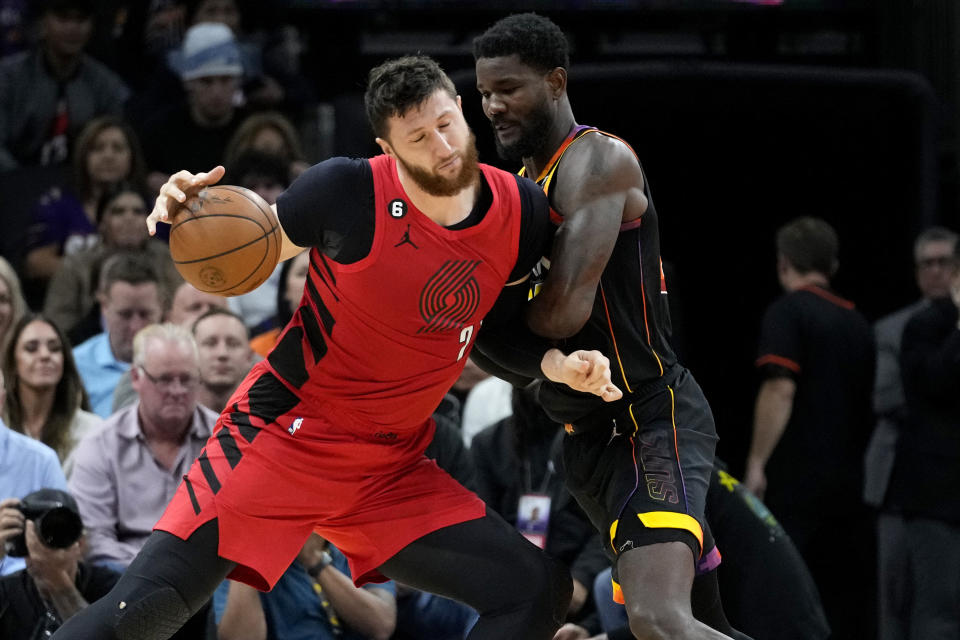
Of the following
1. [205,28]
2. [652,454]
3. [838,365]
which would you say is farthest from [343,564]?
[205,28]

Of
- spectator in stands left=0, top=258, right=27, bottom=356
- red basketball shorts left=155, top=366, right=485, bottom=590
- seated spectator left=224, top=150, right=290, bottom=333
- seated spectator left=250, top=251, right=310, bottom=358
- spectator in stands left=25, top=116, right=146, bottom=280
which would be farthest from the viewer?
spectator in stands left=25, top=116, right=146, bottom=280

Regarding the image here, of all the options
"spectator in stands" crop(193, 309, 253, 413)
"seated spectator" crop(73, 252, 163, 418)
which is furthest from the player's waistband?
"seated spectator" crop(73, 252, 163, 418)

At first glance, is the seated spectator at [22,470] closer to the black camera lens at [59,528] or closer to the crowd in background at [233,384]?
the crowd in background at [233,384]

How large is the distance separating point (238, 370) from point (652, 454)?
10.7ft

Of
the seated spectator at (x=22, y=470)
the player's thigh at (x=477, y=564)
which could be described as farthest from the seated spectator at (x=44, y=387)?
the player's thigh at (x=477, y=564)

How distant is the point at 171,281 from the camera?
8.34 m

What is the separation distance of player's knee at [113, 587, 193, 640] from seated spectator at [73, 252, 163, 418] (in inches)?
145

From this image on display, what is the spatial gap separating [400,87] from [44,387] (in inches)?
140

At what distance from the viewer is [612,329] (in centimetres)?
442

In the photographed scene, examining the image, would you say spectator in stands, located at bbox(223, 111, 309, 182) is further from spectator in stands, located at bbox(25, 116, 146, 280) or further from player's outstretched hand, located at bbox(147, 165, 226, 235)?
player's outstretched hand, located at bbox(147, 165, 226, 235)

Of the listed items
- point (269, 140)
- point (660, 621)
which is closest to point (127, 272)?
point (269, 140)

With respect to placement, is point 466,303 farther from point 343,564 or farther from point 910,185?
point 910,185

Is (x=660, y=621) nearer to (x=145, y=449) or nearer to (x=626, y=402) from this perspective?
(x=626, y=402)

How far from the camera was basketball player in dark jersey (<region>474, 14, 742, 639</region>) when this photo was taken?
4.20 metres
